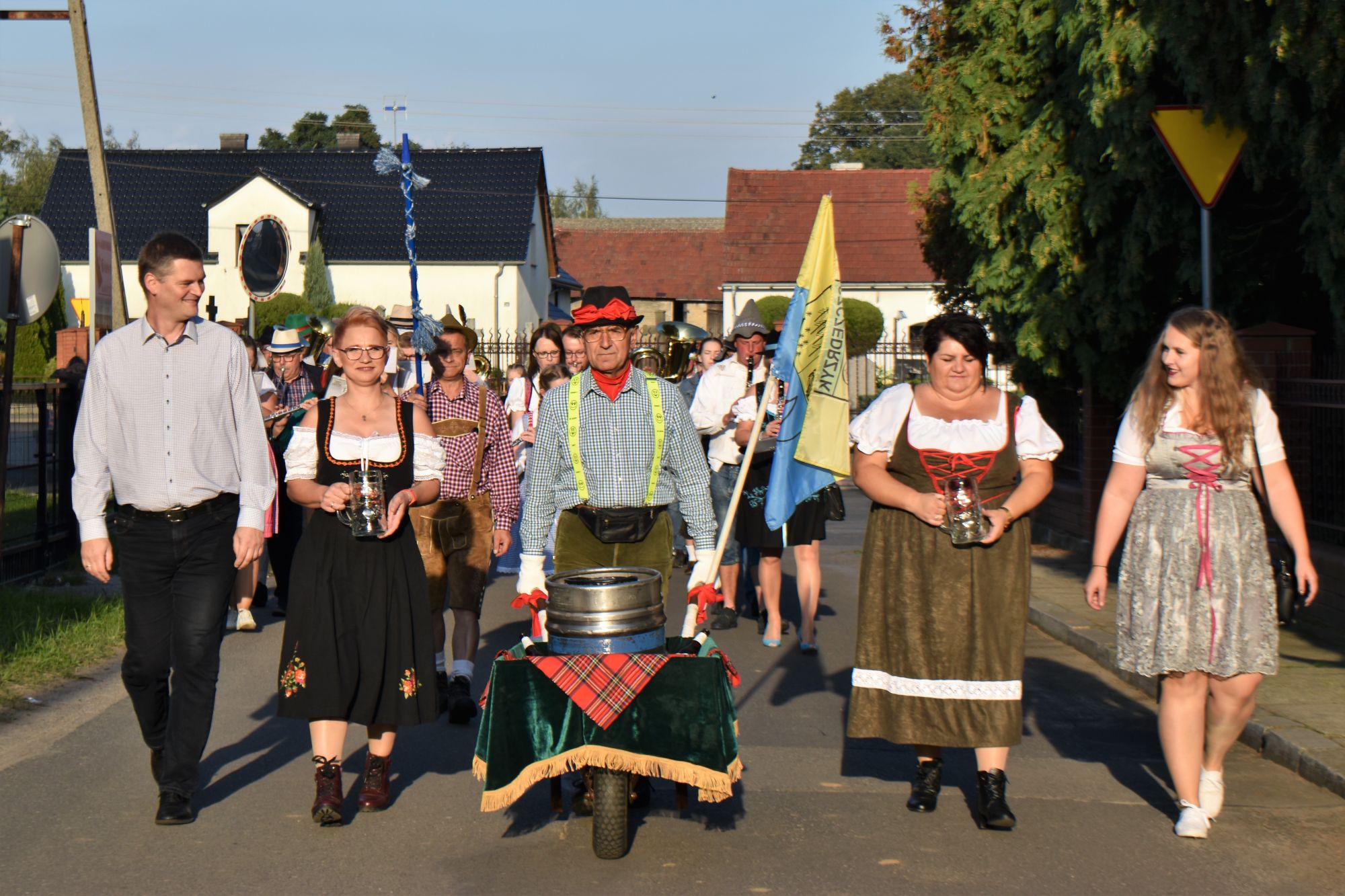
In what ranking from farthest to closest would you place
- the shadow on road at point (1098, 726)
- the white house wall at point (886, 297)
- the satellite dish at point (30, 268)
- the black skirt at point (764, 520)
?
the white house wall at point (886, 297), the satellite dish at point (30, 268), the black skirt at point (764, 520), the shadow on road at point (1098, 726)

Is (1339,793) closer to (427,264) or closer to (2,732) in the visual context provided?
(2,732)

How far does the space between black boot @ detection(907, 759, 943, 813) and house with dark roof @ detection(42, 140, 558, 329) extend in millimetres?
45428

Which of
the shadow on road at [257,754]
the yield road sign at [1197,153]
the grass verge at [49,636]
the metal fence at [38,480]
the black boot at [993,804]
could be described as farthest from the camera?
the metal fence at [38,480]

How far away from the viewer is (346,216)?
171ft

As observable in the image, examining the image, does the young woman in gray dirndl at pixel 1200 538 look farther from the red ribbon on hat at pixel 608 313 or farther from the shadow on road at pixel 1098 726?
the red ribbon on hat at pixel 608 313

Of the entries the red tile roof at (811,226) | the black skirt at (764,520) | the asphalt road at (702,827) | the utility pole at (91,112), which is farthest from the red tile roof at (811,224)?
the asphalt road at (702,827)

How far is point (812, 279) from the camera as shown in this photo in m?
5.88

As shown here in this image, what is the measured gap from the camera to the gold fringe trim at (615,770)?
4996 mm

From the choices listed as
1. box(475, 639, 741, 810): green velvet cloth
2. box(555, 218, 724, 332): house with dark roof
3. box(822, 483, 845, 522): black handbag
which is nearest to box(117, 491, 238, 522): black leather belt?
box(475, 639, 741, 810): green velvet cloth

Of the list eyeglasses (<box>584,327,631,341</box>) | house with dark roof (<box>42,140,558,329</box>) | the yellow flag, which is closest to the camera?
eyeglasses (<box>584,327,631,341</box>)

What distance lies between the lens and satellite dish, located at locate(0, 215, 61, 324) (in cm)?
1002

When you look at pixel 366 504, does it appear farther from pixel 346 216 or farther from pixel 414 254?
pixel 346 216

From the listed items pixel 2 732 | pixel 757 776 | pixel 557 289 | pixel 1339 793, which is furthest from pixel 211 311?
pixel 557 289

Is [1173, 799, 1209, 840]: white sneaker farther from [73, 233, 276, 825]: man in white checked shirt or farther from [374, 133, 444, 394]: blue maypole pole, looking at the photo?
[374, 133, 444, 394]: blue maypole pole
